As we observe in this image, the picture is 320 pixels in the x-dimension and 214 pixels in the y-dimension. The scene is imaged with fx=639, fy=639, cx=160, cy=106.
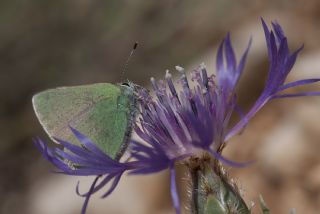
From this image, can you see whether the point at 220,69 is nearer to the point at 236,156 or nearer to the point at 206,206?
the point at 206,206

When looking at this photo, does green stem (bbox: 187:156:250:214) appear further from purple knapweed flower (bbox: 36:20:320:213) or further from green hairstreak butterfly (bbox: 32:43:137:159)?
green hairstreak butterfly (bbox: 32:43:137:159)

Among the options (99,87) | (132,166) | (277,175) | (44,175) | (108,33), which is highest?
(99,87)

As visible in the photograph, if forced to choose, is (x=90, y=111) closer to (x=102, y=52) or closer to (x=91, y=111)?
(x=91, y=111)

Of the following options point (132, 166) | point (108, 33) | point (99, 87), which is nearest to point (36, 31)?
point (108, 33)

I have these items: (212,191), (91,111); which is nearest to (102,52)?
(91,111)

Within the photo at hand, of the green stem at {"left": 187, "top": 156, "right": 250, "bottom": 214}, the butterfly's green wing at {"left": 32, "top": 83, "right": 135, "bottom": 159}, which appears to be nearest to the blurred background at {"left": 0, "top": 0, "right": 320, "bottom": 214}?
the butterfly's green wing at {"left": 32, "top": 83, "right": 135, "bottom": 159}

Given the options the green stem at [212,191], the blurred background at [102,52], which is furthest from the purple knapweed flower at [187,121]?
the blurred background at [102,52]
